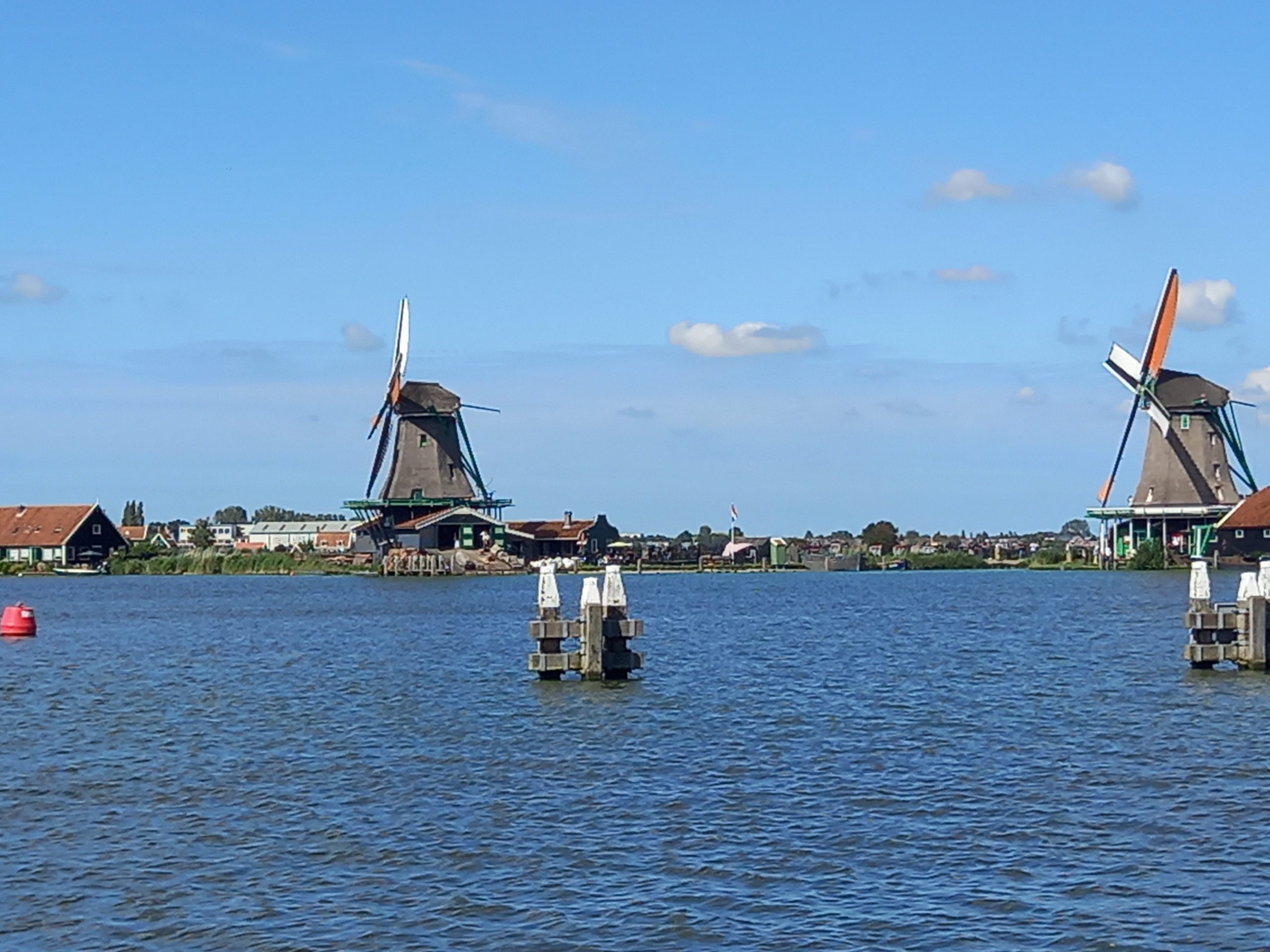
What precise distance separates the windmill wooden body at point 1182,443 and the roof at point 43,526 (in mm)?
77408

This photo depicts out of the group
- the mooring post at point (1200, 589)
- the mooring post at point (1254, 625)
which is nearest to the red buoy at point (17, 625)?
the mooring post at point (1200, 589)

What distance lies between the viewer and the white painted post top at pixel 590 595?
33.4 m

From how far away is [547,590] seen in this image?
3325cm

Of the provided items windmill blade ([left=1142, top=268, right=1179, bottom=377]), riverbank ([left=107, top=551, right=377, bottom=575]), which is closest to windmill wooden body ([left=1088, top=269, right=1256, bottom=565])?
windmill blade ([left=1142, top=268, right=1179, bottom=377])

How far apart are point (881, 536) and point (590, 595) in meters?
155

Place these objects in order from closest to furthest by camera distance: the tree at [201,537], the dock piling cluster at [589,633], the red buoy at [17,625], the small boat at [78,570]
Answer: the dock piling cluster at [589,633] → the red buoy at [17,625] → the small boat at [78,570] → the tree at [201,537]

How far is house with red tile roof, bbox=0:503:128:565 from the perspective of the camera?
13412cm

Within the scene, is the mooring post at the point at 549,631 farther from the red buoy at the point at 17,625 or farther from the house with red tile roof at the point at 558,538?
the house with red tile roof at the point at 558,538

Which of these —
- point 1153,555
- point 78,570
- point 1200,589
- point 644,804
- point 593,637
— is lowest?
point 644,804

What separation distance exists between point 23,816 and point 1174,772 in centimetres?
1451

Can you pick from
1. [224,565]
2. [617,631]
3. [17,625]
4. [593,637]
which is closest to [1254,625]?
[617,631]

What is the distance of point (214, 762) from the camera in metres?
25.7

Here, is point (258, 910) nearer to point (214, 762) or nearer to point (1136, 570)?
point (214, 762)

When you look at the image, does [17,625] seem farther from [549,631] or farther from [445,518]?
[445,518]
